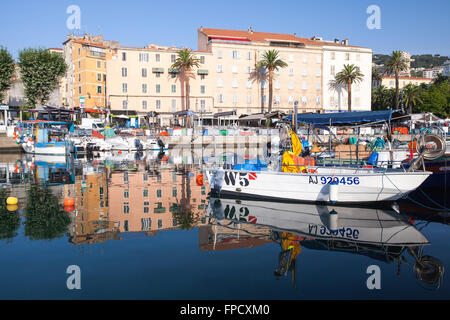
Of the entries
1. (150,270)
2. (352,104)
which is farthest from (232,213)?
(352,104)

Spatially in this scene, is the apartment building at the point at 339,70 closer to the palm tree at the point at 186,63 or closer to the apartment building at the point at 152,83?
the apartment building at the point at 152,83

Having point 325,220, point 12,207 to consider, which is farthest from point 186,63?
point 325,220

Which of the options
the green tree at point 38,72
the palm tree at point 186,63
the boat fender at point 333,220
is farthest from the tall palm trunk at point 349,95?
the boat fender at point 333,220

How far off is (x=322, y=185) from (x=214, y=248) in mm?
5714

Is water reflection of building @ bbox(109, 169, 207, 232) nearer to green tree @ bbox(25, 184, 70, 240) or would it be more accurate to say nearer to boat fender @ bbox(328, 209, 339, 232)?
green tree @ bbox(25, 184, 70, 240)

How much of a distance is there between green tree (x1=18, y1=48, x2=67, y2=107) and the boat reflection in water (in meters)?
48.2

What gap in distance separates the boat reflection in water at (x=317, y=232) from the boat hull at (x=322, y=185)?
0.40 metres

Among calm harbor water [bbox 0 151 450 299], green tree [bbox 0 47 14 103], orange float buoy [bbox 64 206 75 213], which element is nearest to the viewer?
calm harbor water [bbox 0 151 450 299]

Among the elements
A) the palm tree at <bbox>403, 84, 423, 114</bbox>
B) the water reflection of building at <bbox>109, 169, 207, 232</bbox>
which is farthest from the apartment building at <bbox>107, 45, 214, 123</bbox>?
the water reflection of building at <bbox>109, 169, 207, 232</bbox>

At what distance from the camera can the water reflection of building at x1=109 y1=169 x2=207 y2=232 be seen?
12.8 meters

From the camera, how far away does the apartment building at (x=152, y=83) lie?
6016 centimetres

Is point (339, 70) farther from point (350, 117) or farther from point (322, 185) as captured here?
point (322, 185)
